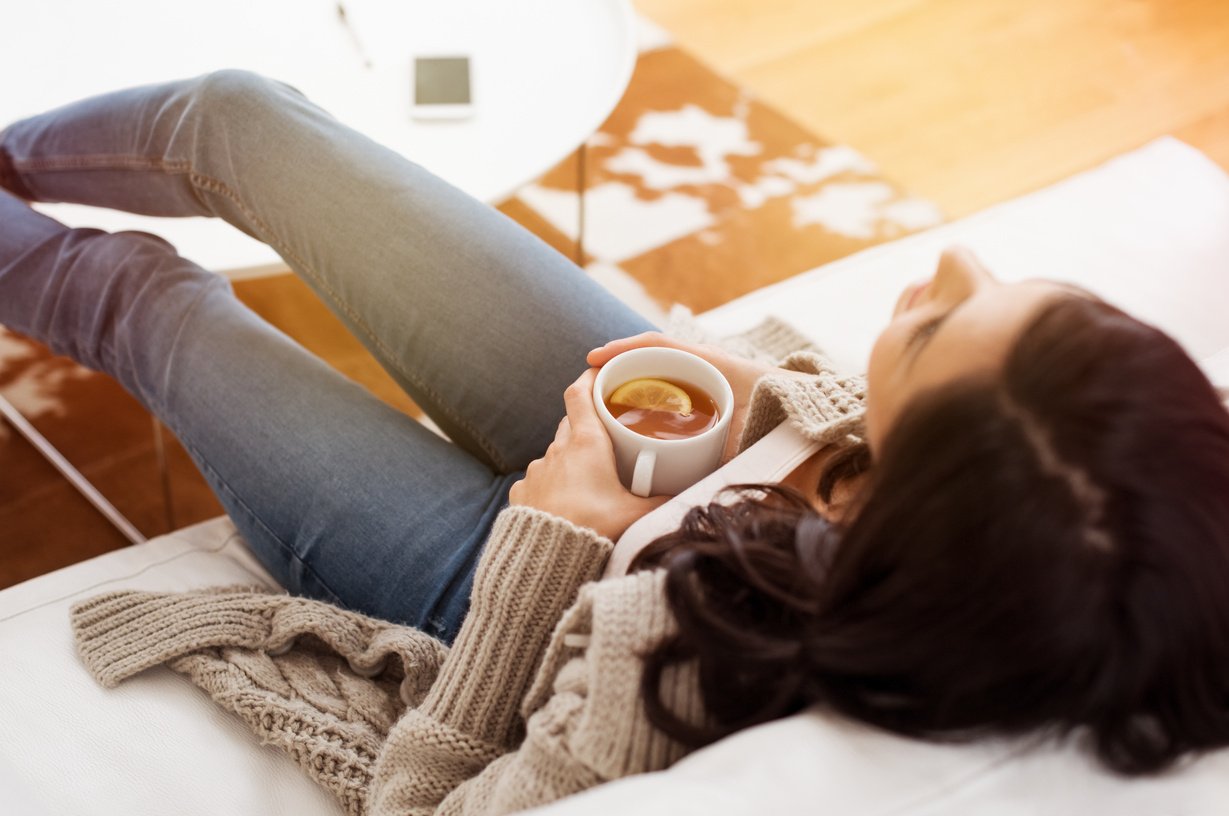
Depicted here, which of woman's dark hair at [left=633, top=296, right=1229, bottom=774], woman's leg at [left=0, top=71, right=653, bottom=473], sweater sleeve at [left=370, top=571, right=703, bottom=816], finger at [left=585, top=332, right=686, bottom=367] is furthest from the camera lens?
woman's leg at [left=0, top=71, right=653, bottom=473]

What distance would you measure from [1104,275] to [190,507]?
4.56ft

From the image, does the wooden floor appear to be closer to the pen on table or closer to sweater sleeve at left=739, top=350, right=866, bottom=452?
the pen on table

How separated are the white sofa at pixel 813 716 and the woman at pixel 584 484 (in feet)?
0.09

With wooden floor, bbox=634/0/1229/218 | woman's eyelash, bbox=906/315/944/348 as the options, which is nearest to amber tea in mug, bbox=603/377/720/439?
woman's eyelash, bbox=906/315/944/348

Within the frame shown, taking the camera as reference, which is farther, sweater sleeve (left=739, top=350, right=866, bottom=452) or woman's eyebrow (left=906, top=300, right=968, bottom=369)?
sweater sleeve (left=739, top=350, right=866, bottom=452)

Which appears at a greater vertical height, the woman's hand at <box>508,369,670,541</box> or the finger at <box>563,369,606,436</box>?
the finger at <box>563,369,606,436</box>

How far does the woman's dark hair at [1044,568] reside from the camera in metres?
0.48

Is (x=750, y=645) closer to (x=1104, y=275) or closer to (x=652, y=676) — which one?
(x=652, y=676)

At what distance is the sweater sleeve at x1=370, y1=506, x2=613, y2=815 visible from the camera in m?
0.75

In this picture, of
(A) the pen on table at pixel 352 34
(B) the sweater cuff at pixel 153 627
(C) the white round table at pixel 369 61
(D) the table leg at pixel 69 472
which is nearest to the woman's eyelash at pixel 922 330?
(B) the sweater cuff at pixel 153 627

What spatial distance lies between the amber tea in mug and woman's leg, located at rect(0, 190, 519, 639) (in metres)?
0.20

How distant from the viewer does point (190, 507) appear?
1.57 m

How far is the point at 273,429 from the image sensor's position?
99 centimetres

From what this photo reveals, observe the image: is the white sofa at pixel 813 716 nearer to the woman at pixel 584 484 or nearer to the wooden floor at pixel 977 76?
the woman at pixel 584 484
